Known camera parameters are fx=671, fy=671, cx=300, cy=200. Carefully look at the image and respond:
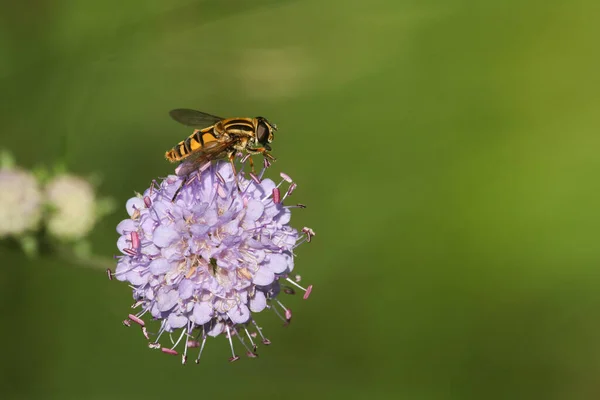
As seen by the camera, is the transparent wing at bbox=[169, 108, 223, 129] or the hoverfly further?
the transparent wing at bbox=[169, 108, 223, 129]

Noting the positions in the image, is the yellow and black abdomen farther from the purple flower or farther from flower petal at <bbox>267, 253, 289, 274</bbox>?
flower petal at <bbox>267, 253, 289, 274</bbox>

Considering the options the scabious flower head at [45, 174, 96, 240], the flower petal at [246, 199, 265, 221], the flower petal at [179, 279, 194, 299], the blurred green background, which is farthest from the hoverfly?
the blurred green background

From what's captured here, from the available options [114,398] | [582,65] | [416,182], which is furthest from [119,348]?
[582,65]

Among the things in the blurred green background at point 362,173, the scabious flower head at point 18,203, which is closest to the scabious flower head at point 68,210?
the scabious flower head at point 18,203

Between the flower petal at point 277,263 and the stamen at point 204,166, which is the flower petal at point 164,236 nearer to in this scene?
the stamen at point 204,166

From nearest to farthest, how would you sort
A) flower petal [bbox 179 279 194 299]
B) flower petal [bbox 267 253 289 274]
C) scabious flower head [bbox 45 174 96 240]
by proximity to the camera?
flower petal [bbox 179 279 194 299], flower petal [bbox 267 253 289 274], scabious flower head [bbox 45 174 96 240]

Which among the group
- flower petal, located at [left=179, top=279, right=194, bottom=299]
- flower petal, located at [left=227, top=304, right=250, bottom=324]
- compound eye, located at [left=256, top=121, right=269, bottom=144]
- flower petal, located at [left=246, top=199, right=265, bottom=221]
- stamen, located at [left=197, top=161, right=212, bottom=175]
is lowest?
flower petal, located at [left=227, top=304, right=250, bottom=324]

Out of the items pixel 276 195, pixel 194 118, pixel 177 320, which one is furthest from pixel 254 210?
pixel 194 118

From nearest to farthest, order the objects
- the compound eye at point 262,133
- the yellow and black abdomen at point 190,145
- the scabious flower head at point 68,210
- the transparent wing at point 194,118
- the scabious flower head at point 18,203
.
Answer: the yellow and black abdomen at point 190,145
the compound eye at point 262,133
the transparent wing at point 194,118
the scabious flower head at point 18,203
the scabious flower head at point 68,210
